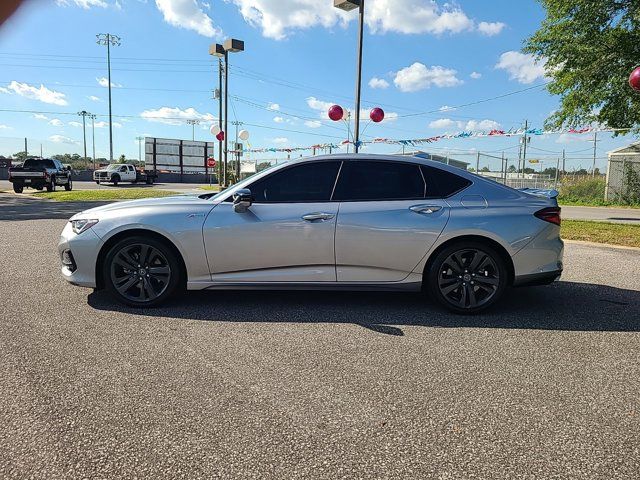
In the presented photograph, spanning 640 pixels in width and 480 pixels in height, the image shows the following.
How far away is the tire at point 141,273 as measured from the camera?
4582 millimetres

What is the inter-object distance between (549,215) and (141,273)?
4026 millimetres

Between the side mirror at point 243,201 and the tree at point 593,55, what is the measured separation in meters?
17.9

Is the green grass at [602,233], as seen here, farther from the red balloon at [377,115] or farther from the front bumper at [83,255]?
the front bumper at [83,255]

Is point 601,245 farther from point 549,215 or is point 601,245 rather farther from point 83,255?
point 83,255

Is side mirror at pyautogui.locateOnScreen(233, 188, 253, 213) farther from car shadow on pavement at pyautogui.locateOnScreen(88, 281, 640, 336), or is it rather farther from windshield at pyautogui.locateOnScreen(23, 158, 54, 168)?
windshield at pyautogui.locateOnScreen(23, 158, 54, 168)

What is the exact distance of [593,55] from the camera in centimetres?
1764

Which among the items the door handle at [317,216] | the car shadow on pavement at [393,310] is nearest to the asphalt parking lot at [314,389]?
the car shadow on pavement at [393,310]

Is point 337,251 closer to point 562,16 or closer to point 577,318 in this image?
point 577,318

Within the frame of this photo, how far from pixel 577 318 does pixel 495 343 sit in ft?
4.20

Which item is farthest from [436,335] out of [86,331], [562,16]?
[562,16]

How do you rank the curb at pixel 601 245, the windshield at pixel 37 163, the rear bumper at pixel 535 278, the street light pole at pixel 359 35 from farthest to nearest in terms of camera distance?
the windshield at pixel 37 163
the street light pole at pixel 359 35
the curb at pixel 601 245
the rear bumper at pixel 535 278

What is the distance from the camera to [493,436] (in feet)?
8.11

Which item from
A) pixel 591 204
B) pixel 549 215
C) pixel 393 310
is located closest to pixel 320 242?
pixel 393 310

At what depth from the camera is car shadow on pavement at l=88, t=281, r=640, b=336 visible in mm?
4352
